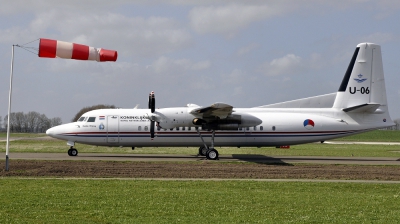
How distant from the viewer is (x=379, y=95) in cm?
2894

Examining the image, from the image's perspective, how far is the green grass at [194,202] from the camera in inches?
408

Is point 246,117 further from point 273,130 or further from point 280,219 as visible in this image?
point 280,219

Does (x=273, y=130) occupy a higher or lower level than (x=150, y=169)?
higher

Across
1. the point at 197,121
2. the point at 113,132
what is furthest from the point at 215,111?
the point at 113,132

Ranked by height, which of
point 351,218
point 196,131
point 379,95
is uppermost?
point 379,95

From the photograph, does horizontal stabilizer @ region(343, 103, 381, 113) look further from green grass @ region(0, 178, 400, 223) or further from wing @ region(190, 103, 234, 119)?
green grass @ region(0, 178, 400, 223)

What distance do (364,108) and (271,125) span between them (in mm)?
5646

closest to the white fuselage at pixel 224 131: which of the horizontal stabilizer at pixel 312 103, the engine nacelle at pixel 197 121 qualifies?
the engine nacelle at pixel 197 121

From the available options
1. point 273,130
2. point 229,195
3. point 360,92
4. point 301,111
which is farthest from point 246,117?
point 229,195

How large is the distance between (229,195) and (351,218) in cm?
403

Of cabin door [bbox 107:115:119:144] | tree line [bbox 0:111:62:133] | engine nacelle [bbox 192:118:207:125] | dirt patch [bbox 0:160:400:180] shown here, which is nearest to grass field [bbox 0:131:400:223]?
dirt patch [bbox 0:160:400:180]

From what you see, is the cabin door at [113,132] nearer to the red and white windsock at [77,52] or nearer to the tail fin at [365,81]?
the red and white windsock at [77,52]

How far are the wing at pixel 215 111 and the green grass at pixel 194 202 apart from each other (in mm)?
8977

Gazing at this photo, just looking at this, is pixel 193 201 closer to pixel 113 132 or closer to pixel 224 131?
pixel 224 131
